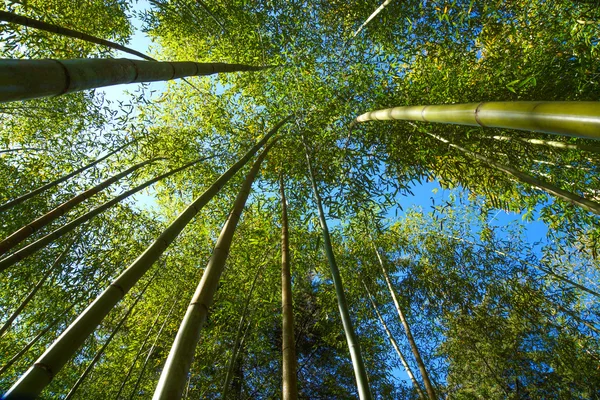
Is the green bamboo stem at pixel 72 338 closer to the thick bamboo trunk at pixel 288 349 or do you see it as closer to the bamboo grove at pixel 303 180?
the thick bamboo trunk at pixel 288 349

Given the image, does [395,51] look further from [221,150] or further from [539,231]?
[539,231]

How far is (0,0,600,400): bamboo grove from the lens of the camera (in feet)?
11.3

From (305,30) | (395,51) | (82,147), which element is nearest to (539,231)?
(395,51)

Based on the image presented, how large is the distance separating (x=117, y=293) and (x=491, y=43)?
4.63m

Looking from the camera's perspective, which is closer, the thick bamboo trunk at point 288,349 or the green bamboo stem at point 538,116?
the green bamboo stem at point 538,116

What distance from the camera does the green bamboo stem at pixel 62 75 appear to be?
817mm

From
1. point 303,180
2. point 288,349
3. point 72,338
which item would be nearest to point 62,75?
point 72,338

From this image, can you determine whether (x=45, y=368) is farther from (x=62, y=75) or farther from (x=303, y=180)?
(x=303, y=180)

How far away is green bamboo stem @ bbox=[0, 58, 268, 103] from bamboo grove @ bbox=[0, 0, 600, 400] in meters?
0.87

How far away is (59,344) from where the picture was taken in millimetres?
903

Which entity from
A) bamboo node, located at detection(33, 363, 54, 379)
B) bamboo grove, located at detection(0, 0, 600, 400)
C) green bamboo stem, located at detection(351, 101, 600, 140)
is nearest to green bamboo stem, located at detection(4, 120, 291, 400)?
bamboo node, located at detection(33, 363, 54, 379)

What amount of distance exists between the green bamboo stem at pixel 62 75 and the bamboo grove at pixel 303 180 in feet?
2.87

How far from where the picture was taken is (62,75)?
958mm

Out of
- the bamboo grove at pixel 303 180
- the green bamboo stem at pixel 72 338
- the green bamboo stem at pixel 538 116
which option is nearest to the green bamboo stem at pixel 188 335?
the green bamboo stem at pixel 72 338
